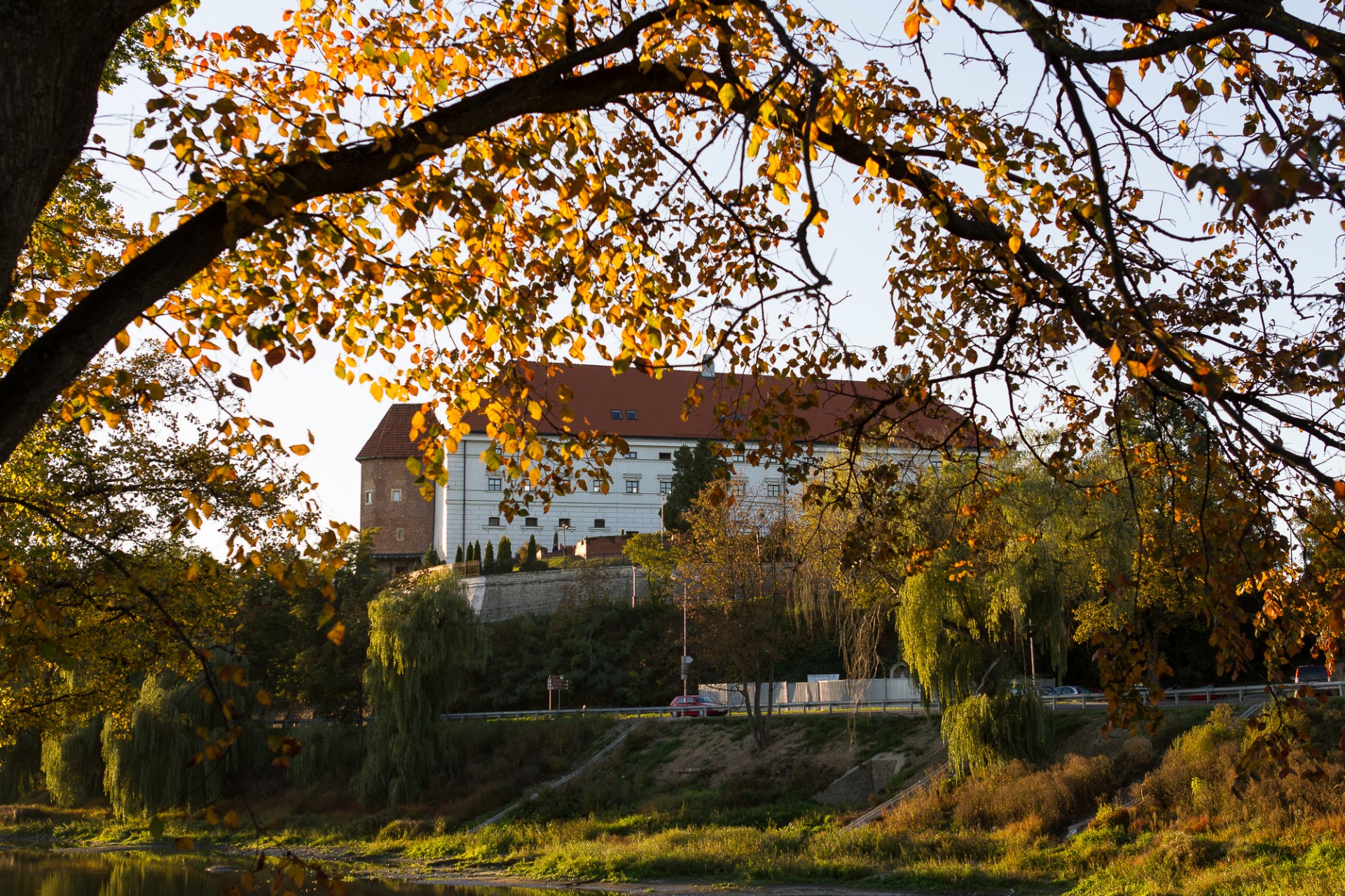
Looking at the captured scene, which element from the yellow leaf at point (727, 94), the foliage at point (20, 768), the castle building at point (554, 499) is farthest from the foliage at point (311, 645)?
the yellow leaf at point (727, 94)

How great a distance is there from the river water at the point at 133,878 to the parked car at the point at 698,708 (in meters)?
12.9

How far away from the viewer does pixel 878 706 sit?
30.0 metres

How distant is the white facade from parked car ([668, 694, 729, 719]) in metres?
23.1

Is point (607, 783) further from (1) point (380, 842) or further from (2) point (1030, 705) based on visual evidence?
(2) point (1030, 705)

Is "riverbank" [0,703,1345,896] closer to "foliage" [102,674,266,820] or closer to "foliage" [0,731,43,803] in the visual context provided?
"foliage" [102,674,266,820]

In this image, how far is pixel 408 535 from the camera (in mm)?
65125

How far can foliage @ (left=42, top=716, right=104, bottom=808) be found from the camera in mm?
30500

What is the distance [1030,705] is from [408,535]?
4793cm

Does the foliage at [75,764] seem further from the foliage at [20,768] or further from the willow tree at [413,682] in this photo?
the willow tree at [413,682]

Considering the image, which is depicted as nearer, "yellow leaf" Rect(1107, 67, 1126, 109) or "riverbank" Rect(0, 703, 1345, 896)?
"yellow leaf" Rect(1107, 67, 1126, 109)

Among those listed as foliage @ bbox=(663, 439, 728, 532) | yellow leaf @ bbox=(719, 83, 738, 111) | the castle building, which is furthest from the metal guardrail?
the castle building

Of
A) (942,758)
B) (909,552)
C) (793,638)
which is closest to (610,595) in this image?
(793,638)

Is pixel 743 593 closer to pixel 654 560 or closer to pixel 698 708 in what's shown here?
pixel 698 708

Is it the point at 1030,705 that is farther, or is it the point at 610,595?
the point at 610,595
